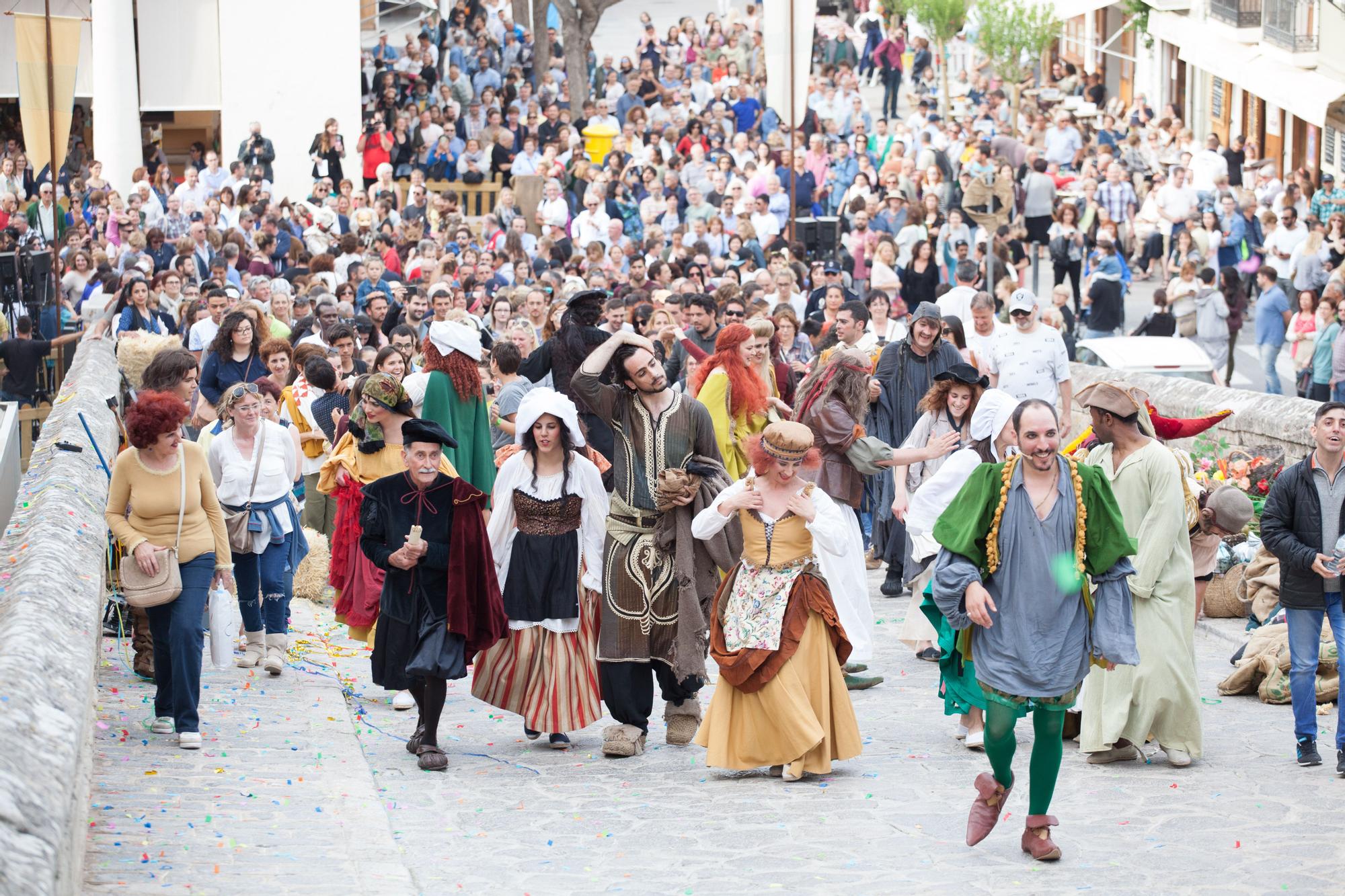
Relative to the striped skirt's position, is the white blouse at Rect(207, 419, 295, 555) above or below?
above

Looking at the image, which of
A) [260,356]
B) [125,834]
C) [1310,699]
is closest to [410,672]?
[125,834]

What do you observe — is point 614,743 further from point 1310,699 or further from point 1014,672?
point 1310,699

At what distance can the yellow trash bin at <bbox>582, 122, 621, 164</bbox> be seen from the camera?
31.6 m

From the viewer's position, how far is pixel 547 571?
8.54 meters

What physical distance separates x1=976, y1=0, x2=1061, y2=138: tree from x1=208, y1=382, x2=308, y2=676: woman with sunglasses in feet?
117

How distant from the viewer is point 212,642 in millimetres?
8891

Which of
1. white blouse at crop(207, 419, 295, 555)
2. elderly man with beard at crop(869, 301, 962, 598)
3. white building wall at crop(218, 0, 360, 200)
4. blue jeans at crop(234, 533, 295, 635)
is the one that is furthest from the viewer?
white building wall at crop(218, 0, 360, 200)

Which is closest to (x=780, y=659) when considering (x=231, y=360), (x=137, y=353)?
(x=231, y=360)

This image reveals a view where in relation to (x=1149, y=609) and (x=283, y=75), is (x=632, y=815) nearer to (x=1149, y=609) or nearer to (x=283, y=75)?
(x=1149, y=609)

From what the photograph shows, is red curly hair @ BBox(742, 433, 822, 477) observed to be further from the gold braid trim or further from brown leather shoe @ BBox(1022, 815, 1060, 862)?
brown leather shoe @ BBox(1022, 815, 1060, 862)

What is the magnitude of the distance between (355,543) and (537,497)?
4.23ft

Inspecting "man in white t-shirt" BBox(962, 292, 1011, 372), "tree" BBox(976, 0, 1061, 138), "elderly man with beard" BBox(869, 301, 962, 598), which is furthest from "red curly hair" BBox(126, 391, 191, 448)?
"tree" BBox(976, 0, 1061, 138)

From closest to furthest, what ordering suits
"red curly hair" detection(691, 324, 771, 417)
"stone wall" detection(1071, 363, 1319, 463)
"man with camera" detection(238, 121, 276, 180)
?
"red curly hair" detection(691, 324, 771, 417)
"stone wall" detection(1071, 363, 1319, 463)
"man with camera" detection(238, 121, 276, 180)

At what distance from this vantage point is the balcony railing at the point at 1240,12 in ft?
123
